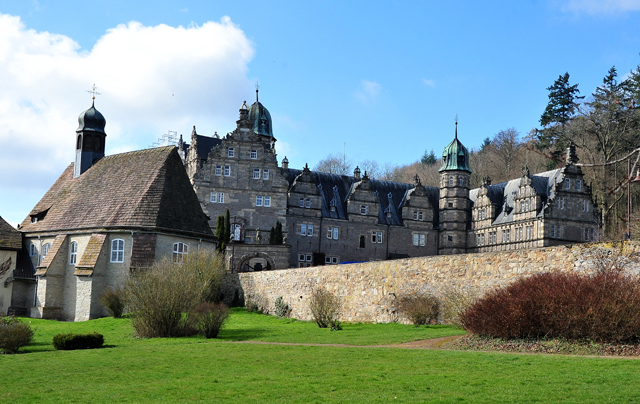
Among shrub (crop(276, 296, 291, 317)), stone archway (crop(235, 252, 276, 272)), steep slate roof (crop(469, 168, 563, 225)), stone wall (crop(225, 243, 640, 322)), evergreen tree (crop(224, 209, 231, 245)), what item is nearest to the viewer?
stone wall (crop(225, 243, 640, 322))

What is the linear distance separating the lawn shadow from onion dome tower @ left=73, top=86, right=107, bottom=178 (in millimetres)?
25341

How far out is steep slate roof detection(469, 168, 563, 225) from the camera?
205ft

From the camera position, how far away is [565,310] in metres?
16.9

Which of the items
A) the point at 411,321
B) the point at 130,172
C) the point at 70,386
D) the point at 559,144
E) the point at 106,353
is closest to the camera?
the point at 70,386

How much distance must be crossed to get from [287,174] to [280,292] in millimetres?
28697

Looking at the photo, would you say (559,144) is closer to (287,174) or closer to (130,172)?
(287,174)

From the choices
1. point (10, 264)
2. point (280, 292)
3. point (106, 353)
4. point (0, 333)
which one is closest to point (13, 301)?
point (10, 264)

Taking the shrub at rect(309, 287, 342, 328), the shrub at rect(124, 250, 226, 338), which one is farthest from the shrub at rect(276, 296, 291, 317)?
the shrub at rect(124, 250, 226, 338)

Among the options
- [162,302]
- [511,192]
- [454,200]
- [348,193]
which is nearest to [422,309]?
[162,302]

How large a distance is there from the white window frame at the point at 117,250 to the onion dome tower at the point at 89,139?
10462 millimetres

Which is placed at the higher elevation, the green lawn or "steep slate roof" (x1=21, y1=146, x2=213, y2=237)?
"steep slate roof" (x1=21, y1=146, x2=213, y2=237)

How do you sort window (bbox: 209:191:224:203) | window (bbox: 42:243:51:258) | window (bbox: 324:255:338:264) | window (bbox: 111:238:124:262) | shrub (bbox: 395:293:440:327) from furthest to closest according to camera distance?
window (bbox: 324:255:338:264) → window (bbox: 209:191:224:203) → window (bbox: 42:243:51:258) → window (bbox: 111:238:124:262) → shrub (bbox: 395:293:440:327)

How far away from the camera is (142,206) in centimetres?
4225

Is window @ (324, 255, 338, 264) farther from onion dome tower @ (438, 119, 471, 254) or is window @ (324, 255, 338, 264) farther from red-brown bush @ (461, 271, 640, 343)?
red-brown bush @ (461, 271, 640, 343)
